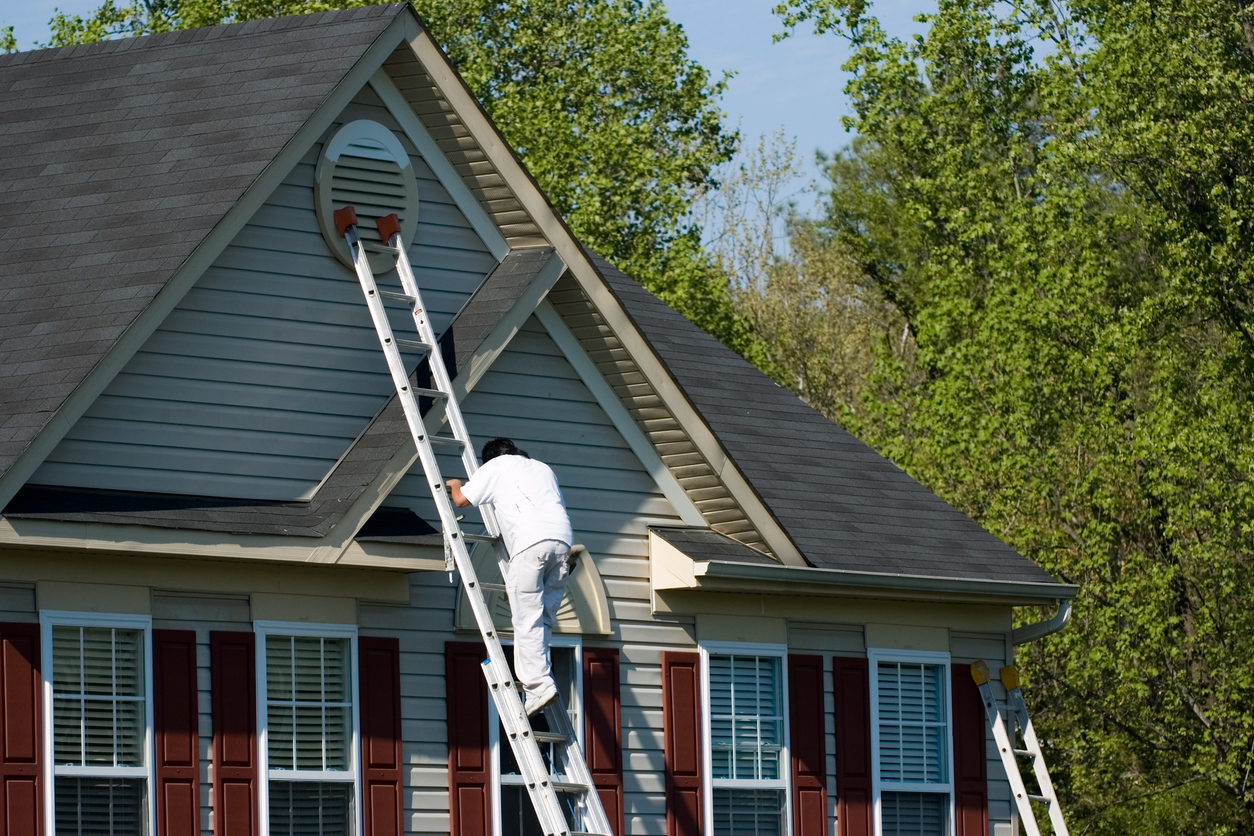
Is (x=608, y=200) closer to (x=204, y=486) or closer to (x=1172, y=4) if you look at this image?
(x=1172, y=4)

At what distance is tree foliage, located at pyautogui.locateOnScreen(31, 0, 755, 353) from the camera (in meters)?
33.0

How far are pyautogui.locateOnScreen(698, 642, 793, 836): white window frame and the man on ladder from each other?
105 inches

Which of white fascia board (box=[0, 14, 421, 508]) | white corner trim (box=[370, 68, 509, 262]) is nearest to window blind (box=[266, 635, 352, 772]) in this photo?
white fascia board (box=[0, 14, 421, 508])

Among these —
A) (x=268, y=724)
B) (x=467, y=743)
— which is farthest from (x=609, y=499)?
(x=268, y=724)

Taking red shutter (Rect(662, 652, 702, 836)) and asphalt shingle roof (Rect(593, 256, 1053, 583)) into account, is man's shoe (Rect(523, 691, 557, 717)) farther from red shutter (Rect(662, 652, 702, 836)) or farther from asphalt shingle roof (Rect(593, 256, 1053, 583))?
asphalt shingle roof (Rect(593, 256, 1053, 583))

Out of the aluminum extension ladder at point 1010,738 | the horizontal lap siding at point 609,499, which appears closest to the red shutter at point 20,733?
the horizontal lap siding at point 609,499

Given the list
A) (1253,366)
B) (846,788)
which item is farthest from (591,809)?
(1253,366)

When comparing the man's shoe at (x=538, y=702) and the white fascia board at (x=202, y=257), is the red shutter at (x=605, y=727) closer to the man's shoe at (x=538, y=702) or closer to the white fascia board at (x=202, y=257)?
the man's shoe at (x=538, y=702)

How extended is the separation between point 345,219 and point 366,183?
0.39 meters

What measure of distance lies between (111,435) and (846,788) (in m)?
6.41

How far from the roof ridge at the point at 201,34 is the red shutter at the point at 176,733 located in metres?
4.59

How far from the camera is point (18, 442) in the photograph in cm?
1093

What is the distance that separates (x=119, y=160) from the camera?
1318 centimetres

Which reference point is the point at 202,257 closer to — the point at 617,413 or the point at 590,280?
Result: the point at 590,280
